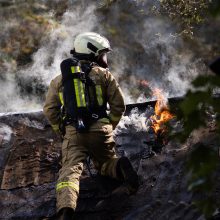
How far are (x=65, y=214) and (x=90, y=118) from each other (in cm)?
120

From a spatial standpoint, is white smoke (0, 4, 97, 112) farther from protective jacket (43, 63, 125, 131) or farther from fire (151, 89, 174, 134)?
protective jacket (43, 63, 125, 131)

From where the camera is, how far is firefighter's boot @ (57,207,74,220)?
5324mm

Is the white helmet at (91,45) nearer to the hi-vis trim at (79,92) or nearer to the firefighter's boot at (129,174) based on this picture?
the hi-vis trim at (79,92)

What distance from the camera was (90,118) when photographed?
6078 mm

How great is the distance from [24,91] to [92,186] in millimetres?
8003

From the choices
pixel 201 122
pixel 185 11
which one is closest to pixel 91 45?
pixel 201 122

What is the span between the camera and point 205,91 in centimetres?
273

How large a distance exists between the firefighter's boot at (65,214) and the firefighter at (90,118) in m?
0.25

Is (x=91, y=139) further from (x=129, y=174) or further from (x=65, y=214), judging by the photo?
(x=65, y=214)

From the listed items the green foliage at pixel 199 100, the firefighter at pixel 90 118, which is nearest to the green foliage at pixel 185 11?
the firefighter at pixel 90 118

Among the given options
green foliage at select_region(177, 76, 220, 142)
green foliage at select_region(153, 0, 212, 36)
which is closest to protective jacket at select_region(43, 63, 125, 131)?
green foliage at select_region(177, 76, 220, 142)

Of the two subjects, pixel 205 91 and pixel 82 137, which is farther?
pixel 82 137

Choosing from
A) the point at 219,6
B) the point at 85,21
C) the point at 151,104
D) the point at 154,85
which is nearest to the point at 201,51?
the point at 154,85

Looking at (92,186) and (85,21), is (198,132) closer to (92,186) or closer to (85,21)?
(92,186)
